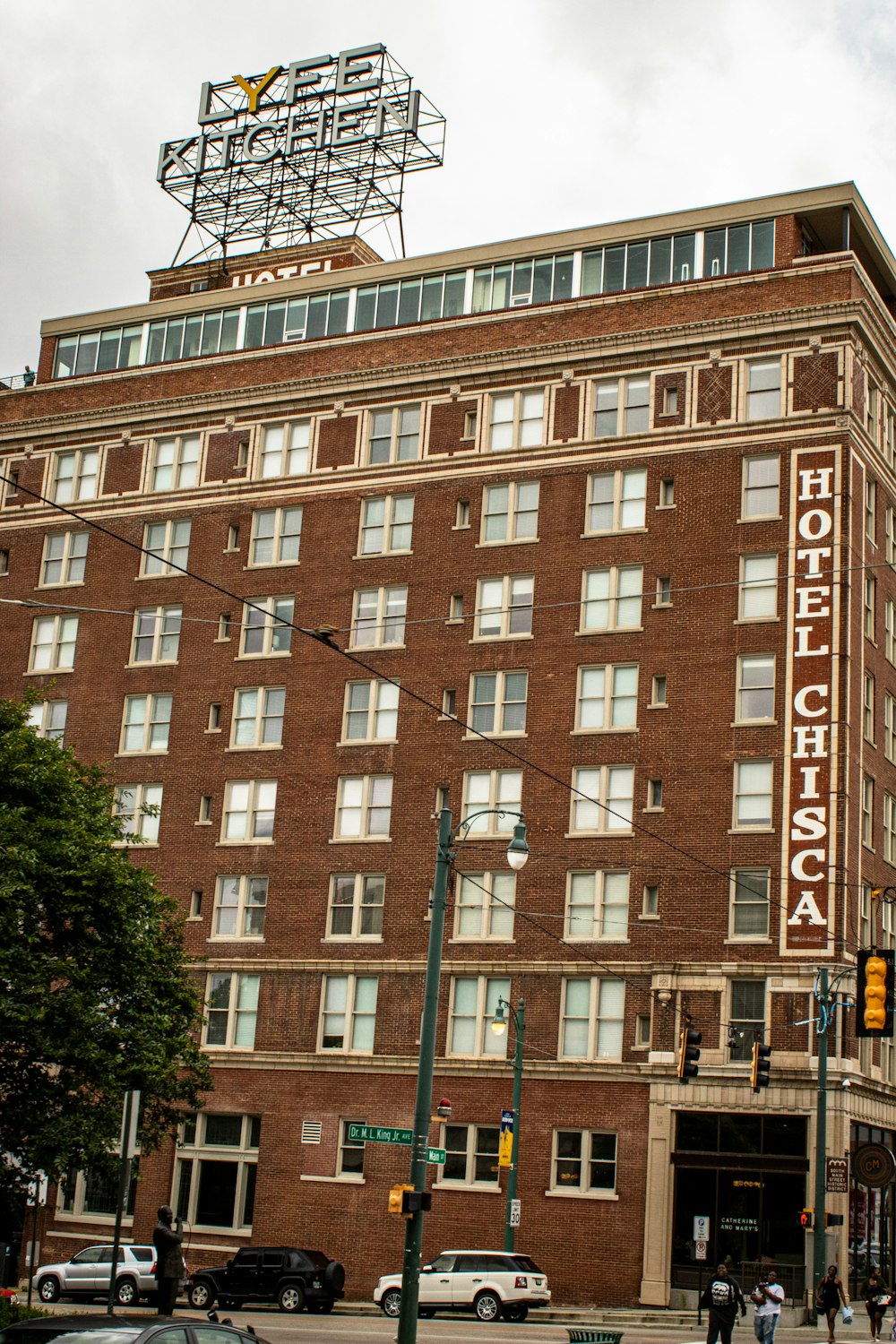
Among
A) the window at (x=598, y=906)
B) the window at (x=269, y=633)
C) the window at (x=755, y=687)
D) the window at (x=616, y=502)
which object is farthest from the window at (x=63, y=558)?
the window at (x=755, y=687)

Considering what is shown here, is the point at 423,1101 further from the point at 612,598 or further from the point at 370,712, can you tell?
the point at 370,712

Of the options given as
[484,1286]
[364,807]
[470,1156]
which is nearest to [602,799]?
[364,807]

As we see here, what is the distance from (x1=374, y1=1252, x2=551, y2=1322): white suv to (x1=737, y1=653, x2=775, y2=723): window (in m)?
17.4

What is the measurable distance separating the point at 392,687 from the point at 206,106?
29.2 m

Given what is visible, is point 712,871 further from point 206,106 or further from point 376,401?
point 206,106

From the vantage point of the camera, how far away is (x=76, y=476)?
66750 mm

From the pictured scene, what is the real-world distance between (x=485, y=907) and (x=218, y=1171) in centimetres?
1235

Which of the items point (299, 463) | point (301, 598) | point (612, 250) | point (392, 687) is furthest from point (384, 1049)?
point (612, 250)

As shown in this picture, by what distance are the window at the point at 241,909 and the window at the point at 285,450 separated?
14.9 metres

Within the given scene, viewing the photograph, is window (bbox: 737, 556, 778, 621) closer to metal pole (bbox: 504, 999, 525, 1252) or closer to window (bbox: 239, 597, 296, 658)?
metal pole (bbox: 504, 999, 525, 1252)

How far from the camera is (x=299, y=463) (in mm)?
61438

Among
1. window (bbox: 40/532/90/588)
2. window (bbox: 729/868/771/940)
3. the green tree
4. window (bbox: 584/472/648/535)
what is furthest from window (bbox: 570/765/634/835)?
window (bbox: 40/532/90/588)

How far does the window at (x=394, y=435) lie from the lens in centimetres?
5928

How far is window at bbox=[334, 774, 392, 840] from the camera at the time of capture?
55.8 m
